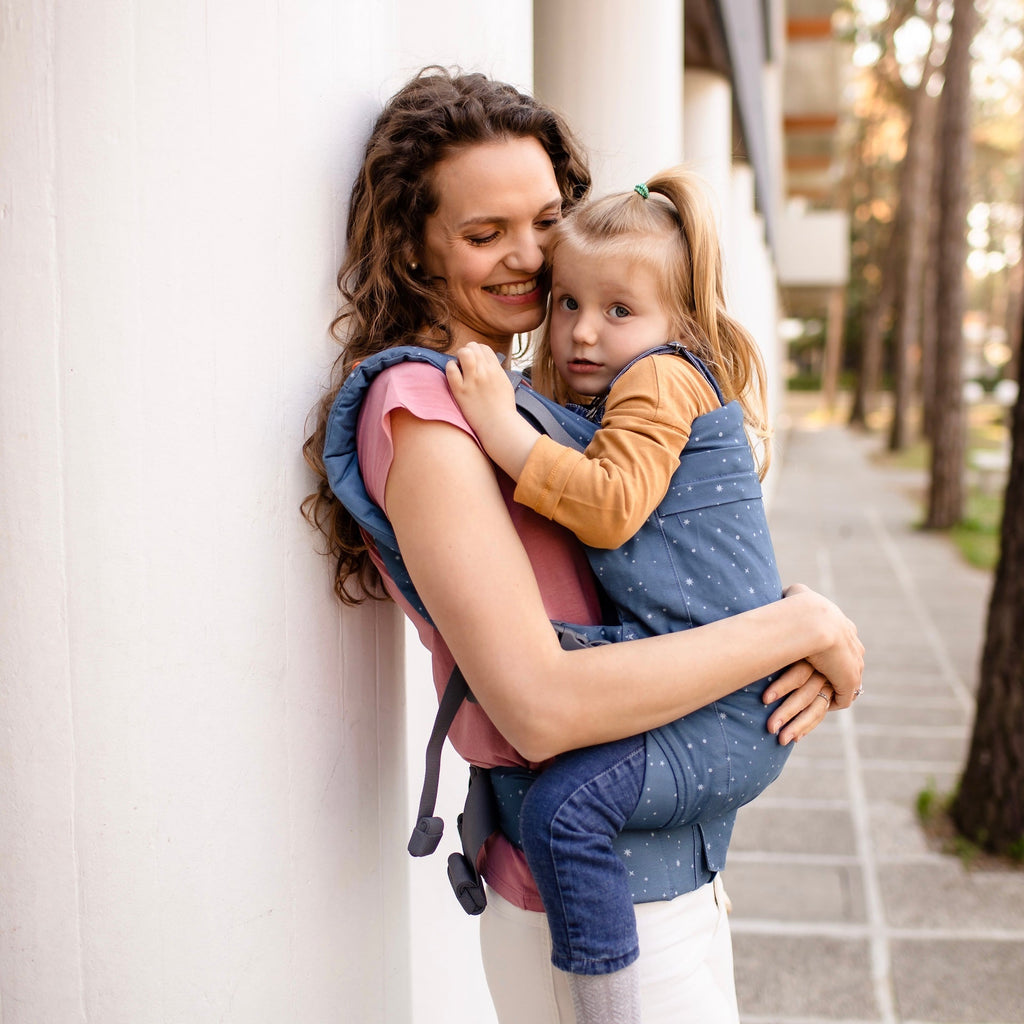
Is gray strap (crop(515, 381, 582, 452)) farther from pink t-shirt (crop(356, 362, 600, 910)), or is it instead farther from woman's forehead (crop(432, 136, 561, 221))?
woman's forehead (crop(432, 136, 561, 221))

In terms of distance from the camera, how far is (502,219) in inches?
68.9

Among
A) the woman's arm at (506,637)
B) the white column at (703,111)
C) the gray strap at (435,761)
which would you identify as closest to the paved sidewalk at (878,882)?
the gray strap at (435,761)

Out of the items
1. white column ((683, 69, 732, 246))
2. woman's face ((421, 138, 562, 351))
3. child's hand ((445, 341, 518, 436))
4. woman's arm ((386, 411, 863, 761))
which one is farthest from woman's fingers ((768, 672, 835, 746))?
white column ((683, 69, 732, 246))

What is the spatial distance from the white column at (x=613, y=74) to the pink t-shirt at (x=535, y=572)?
2.29 m

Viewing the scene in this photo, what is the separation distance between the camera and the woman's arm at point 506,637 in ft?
4.55

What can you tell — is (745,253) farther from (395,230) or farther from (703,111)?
(395,230)

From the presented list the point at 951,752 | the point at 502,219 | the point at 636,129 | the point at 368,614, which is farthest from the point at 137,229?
the point at 951,752

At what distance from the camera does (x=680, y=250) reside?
1.79 m

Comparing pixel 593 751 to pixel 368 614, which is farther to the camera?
pixel 368 614

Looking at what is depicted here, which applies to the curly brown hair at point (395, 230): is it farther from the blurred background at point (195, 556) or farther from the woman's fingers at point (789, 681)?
the woman's fingers at point (789, 681)

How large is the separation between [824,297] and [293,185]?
95.5 feet

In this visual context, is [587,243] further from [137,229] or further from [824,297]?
[824,297]

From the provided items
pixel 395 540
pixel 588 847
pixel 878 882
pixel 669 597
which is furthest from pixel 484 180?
pixel 878 882

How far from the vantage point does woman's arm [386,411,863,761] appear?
4.55 ft
